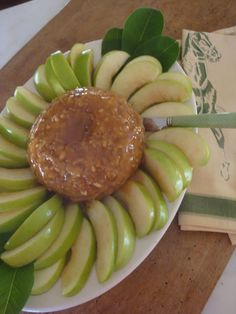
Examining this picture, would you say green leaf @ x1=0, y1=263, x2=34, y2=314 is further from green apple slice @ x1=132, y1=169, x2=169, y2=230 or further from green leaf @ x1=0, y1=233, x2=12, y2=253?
green apple slice @ x1=132, y1=169, x2=169, y2=230

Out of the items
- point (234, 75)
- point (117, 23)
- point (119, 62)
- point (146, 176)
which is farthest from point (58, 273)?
point (117, 23)

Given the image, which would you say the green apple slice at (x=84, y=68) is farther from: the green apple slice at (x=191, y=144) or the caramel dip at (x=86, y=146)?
the green apple slice at (x=191, y=144)

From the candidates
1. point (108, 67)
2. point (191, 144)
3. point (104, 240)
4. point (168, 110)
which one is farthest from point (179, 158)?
point (108, 67)

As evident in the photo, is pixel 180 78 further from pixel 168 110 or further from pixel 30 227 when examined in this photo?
pixel 30 227

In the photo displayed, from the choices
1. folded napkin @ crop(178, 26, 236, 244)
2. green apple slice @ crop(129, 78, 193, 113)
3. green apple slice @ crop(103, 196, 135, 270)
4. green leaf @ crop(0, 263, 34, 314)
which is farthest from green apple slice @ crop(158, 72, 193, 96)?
green leaf @ crop(0, 263, 34, 314)

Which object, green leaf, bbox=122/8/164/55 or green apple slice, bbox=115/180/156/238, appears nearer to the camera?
green apple slice, bbox=115/180/156/238

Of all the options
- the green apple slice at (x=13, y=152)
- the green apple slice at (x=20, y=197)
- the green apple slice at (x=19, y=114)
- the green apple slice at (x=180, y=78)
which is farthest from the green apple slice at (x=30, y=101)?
the green apple slice at (x=180, y=78)
